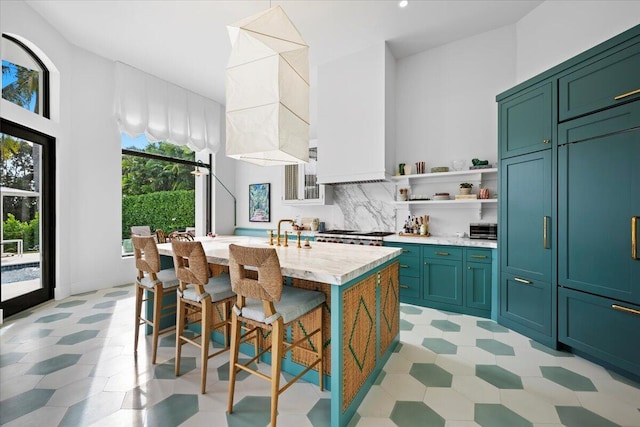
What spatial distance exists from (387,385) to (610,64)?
2.83 metres

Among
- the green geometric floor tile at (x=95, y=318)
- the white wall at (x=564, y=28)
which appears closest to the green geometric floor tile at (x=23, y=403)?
the green geometric floor tile at (x=95, y=318)

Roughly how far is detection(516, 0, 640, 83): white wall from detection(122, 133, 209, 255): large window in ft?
16.4

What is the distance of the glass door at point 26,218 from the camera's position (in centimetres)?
326

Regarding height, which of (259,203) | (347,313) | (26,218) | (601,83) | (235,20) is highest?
(235,20)

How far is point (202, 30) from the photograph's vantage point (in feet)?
12.0

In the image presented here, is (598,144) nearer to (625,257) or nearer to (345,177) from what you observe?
(625,257)

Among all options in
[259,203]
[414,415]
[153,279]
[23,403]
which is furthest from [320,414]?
[259,203]

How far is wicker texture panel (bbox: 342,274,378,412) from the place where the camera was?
1.69 metres

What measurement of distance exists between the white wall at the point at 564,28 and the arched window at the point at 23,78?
584 cm

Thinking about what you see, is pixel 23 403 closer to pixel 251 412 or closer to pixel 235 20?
pixel 251 412

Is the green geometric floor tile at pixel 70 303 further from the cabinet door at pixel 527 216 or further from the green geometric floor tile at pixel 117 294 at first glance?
the cabinet door at pixel 527 216

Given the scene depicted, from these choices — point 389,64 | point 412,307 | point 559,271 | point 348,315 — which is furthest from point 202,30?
point 559,271

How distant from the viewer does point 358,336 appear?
185 centimetres

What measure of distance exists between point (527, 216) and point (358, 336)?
2093mm
